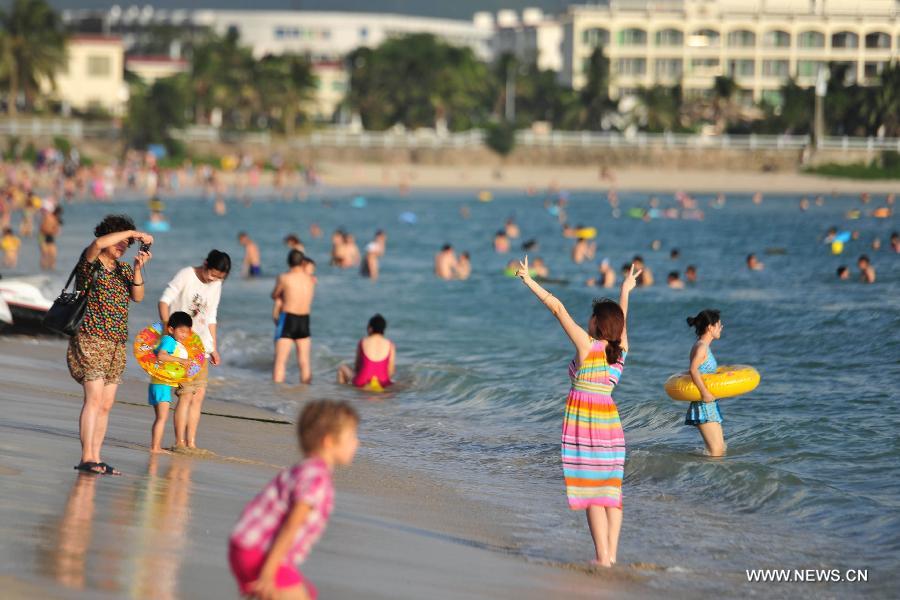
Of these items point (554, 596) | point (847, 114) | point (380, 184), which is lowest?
point (554, 596)

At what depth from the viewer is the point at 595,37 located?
111m

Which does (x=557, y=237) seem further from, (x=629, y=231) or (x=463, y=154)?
(x=463, y=154)

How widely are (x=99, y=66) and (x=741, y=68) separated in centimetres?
5107

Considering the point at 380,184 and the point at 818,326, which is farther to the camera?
the point at 380,184

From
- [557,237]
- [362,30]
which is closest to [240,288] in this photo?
[557,237]

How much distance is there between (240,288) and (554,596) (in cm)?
1990

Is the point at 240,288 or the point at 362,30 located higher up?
the point at 362,30

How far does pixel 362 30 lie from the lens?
15075 cm

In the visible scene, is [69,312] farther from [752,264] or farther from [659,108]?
[659,108]

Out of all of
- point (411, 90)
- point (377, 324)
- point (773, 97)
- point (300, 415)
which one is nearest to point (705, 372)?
point (377, 324)

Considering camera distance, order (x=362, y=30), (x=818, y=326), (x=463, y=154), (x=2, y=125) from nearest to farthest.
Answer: (x=818, y=326), (x=2, y=125), (x=463, y=154), (x=362, y=30)

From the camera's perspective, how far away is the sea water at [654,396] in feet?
A: 28.3

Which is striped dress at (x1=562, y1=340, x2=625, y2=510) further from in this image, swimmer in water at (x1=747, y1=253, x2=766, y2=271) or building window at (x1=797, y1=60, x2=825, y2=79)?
building window at (x1=797, y1=60, x2=825, y2=79)

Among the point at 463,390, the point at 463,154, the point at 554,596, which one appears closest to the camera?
the point at 554,596
